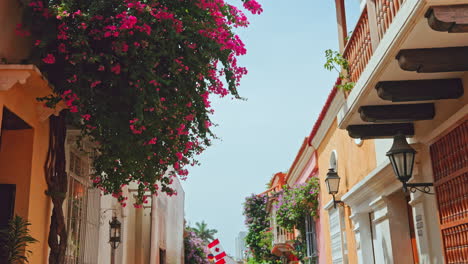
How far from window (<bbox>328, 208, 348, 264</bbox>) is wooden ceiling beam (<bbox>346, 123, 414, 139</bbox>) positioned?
439 cm

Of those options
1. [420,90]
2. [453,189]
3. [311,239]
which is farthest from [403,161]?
[311,239]

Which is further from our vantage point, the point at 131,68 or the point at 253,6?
the point at 253,6

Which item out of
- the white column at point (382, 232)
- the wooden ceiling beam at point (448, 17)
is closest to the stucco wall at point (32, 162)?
the wooden ceiling beam at point (448, 17)

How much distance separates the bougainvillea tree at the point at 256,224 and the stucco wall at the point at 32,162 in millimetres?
21479

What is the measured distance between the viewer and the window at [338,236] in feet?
35.0

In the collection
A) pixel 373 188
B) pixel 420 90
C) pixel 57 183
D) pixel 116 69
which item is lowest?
pixel 57 183

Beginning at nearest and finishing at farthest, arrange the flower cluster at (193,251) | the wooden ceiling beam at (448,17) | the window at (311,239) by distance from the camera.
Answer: the wooden ceiling beam at (448,17) → the window at (311,239) → the flower cluster at (193,251)

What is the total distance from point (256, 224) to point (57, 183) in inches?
907

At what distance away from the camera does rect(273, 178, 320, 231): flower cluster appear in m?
13.3

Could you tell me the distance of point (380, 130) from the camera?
6.53 meters

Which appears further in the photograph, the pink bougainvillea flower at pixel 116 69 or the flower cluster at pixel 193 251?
the flower cluster at pixel 193 251

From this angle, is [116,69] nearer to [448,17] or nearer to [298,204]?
[448,17]

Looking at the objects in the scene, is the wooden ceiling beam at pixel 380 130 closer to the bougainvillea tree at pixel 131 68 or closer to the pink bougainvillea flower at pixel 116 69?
the bougainvillea tree at pixel 131 68

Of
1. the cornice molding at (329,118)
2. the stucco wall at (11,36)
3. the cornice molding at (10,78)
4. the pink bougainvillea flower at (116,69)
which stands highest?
the cornice molding at (329,118)
